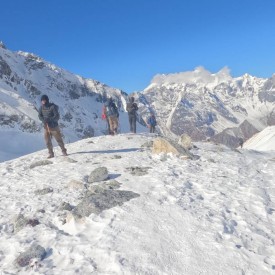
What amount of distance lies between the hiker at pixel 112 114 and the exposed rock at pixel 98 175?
12.1 meters

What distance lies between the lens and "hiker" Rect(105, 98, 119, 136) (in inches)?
1096

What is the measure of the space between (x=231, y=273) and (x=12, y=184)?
9956 mm

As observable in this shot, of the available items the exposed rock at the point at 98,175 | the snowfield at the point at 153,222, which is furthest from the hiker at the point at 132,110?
the exposed rock at the point at 98,175

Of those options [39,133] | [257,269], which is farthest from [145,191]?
[39,133]

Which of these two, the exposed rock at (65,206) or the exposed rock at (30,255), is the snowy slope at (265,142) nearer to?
the exposed rock at (65,206)

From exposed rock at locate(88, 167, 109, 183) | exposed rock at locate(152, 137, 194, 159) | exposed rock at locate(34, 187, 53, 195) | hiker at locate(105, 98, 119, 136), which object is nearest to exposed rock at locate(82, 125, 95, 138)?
hiker at locate(105, 98, 119, 136)

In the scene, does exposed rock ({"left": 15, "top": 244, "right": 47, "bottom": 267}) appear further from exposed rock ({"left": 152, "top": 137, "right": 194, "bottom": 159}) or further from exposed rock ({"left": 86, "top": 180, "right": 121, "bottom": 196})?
exposed rock ({"left": 152, "top": 137, "right": 194, "bottom": 159})

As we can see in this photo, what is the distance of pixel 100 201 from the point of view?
12.4 metres

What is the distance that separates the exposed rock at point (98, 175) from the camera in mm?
15504

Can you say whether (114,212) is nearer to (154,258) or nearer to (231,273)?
(154,258)

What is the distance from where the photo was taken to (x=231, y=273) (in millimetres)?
8781

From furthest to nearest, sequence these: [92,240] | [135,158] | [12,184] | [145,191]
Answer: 1. [135,158]
2. [12,184]
3. [145,191]
4. [92,240]

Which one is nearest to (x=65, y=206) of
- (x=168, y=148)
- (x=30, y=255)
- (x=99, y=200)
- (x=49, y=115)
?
(x=99, y=200)

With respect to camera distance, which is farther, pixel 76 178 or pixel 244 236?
pixel 76 178
